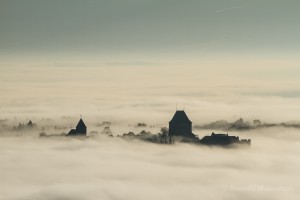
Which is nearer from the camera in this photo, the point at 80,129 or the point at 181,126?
the point at 181,126

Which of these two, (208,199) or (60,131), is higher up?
(60,131)

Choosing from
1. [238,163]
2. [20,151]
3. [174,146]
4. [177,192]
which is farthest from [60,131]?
[177,192]

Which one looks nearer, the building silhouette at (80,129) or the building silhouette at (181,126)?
the building silhouette at (181,126)

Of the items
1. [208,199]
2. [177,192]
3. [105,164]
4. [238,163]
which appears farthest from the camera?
[105,164]

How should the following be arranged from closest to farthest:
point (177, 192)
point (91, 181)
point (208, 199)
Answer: point (208, 199), point (177, 192), point (91, 181)

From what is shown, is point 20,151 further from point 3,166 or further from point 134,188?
point 134,188

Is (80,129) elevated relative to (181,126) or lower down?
lower down

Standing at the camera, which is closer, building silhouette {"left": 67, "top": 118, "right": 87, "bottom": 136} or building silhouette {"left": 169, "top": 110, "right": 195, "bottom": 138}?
building silhouette {"left": 169, "top": 110, "right": 195, "bottom": 138}

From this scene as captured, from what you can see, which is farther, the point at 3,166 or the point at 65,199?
the point at 3,166
